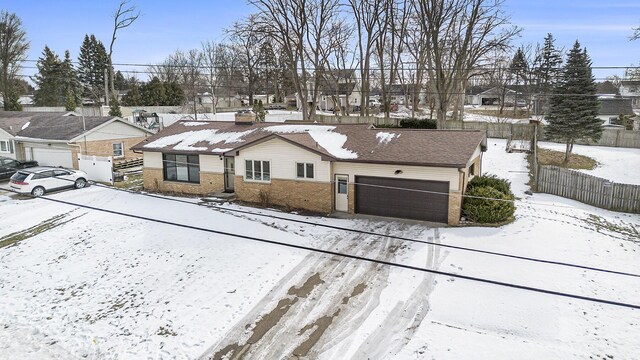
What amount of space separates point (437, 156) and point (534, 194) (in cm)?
890

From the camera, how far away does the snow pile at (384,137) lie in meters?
21.2

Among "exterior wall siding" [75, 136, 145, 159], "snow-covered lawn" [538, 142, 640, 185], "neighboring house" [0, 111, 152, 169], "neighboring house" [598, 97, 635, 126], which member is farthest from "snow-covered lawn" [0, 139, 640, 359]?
"neighboring house" [598, 97, 635, 126]

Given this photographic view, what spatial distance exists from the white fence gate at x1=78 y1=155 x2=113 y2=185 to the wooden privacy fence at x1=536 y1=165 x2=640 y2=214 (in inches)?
1079

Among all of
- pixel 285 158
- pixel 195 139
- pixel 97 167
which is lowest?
pixel 97 167

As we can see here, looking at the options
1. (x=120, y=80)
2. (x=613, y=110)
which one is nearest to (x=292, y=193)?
(x=613, y=110)

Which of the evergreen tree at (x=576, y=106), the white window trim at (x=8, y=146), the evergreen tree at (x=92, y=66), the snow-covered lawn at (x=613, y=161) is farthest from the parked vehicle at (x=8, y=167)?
the evergreen tree at (x=92, y=66)

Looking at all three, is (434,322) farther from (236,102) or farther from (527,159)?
(236,102)

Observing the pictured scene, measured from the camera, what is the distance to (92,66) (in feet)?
260

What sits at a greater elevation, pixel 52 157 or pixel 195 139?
pixel 195 139

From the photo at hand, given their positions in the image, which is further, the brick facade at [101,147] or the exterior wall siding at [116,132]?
the exterior wall siding at [116,132]

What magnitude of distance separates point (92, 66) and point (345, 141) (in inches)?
2957

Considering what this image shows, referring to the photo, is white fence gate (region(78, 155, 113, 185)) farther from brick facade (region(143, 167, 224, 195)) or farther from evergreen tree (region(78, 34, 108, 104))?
evergreen tree (region(78, 34, 108, 104))

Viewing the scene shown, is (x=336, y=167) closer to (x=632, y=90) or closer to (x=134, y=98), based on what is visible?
(x=134, y=98)

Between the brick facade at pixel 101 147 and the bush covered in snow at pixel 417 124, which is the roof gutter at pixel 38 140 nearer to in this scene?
the brick facade at pixel 101 147
